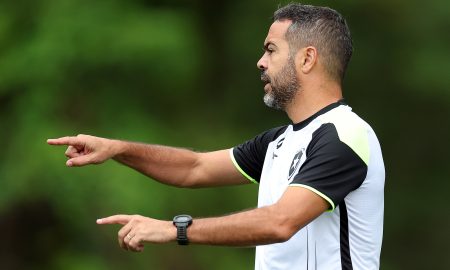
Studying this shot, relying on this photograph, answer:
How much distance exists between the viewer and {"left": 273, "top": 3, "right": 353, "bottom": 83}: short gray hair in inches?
148

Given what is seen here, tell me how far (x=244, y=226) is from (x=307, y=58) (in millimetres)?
760

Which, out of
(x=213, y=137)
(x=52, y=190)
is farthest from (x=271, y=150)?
(x=213, y=137)

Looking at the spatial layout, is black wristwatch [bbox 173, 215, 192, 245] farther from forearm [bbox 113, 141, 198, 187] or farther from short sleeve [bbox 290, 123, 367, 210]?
forearm [bbox 113, 141, 198, 187]

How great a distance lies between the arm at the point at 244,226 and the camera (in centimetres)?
330

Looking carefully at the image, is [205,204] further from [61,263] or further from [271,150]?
[271,150]

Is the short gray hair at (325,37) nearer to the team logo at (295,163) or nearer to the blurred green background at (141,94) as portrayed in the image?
the team logo at (295,163)

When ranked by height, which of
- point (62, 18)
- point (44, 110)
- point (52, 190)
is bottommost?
point (52, 190)

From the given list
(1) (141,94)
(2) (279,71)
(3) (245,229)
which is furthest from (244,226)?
(1) (141,94)

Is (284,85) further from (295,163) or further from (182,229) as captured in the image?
(182,229)

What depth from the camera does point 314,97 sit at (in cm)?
374

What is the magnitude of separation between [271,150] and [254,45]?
4.87 metres

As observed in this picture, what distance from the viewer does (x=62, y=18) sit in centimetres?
754

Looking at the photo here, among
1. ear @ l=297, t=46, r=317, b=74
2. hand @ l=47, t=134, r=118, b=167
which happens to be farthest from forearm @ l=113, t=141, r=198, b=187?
ear @ l=297, t=46, r=317, b=74

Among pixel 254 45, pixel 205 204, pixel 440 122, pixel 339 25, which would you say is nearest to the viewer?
pixel 339 25
